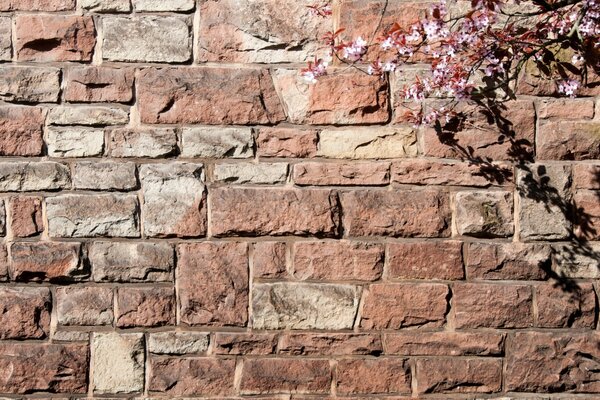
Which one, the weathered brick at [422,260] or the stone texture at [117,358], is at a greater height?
the weathered brick at [422,260]

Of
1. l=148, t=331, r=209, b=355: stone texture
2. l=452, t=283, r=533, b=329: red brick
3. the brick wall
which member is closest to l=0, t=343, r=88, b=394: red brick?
the brick wall

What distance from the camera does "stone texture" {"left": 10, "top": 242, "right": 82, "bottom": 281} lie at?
9.76 feet

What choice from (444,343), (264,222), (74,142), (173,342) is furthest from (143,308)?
(444,343)

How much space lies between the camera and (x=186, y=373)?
9.84 feet

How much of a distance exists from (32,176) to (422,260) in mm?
1611

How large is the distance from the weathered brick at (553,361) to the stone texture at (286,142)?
115 cm

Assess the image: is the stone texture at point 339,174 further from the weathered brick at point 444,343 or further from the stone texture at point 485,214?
the weathered brick at point 444,343

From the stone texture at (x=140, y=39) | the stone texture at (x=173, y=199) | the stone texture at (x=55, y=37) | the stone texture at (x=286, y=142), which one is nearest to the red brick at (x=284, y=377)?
the stone texture at (x=173, y=199)

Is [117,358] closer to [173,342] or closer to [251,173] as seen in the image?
[173,342]

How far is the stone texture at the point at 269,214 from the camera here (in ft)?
9.81

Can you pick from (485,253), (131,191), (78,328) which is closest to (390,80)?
(485,253)

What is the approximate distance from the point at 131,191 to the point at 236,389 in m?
0.91

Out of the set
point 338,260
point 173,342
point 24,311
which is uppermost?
point 338,260

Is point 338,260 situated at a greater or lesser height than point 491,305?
greater
